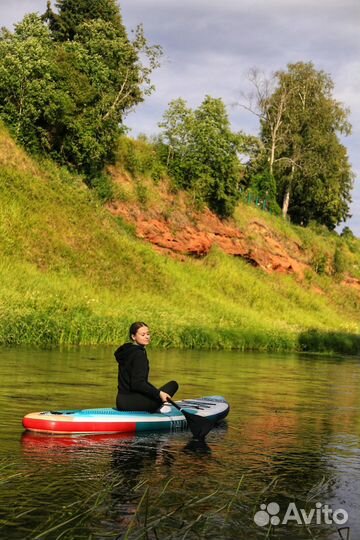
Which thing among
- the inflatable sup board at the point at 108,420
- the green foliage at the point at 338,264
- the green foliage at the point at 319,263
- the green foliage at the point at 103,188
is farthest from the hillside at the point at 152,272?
the inflatable sup board at the point at 108,420

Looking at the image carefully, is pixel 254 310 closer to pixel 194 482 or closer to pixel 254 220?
pixel 254 220

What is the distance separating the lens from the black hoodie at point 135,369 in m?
11.2

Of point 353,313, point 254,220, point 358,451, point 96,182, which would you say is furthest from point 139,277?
point 358,451

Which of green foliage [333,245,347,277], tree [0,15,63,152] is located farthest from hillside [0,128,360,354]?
green foliage [333,245,347,277]

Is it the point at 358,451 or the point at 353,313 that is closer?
the point at 358,451

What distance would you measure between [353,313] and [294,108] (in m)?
19.4

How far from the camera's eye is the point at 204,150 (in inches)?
1986

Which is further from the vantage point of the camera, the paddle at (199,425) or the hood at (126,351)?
the paddle at (199,425)

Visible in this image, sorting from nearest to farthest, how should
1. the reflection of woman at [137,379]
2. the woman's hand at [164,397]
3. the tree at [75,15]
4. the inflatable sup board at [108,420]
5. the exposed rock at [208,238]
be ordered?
the inflatable sup board at [108,420], the reflection of woman at [137,379], the woman's hand at [164,397], the exposed rock at [208,238], the tree at [75,15]

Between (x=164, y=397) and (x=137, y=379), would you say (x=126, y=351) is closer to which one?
(x=137, y=379)

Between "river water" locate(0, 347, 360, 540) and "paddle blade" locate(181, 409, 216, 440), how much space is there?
208mm

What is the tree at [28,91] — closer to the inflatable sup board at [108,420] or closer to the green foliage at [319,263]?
the green foliage at [319,263]

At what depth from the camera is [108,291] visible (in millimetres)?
36625

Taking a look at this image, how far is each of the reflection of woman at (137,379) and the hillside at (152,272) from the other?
44.9 ft
